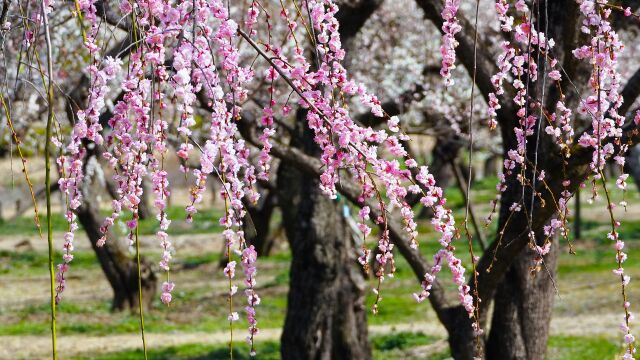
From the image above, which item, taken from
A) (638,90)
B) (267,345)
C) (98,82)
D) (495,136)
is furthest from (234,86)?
(495,136)

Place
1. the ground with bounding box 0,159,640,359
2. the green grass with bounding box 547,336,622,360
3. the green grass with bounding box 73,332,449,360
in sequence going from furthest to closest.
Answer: the ground with bounding box 0,159,640,359
the green grass with bounding box 73,332,449,360
the green grass with bounding box 547,336,622,360

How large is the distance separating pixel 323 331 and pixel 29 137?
10.3 meters

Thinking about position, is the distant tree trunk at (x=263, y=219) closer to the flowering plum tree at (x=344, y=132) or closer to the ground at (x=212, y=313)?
the ground at (x=212, y=313)

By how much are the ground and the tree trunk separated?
120cm

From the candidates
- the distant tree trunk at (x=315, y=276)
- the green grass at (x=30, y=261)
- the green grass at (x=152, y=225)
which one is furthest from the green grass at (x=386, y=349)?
the green grass at (x=152, y=225)

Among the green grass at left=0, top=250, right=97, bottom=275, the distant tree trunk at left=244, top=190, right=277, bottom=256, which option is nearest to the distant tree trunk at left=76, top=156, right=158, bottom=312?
the distant tree trunk at left=244, top=190, right=277, bottom=256

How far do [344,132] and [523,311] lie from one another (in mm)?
4851

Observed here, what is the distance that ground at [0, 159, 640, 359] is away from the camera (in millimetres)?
12141

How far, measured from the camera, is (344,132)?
343 cm

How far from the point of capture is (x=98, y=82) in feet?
11.4

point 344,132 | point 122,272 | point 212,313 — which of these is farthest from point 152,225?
point 344,132

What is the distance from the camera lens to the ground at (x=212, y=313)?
12.1m

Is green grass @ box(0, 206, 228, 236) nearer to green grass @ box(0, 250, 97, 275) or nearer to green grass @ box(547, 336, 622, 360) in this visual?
green grass @ box(0, 250, 97, 275)

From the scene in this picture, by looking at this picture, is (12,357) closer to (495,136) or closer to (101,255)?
(101,255)
